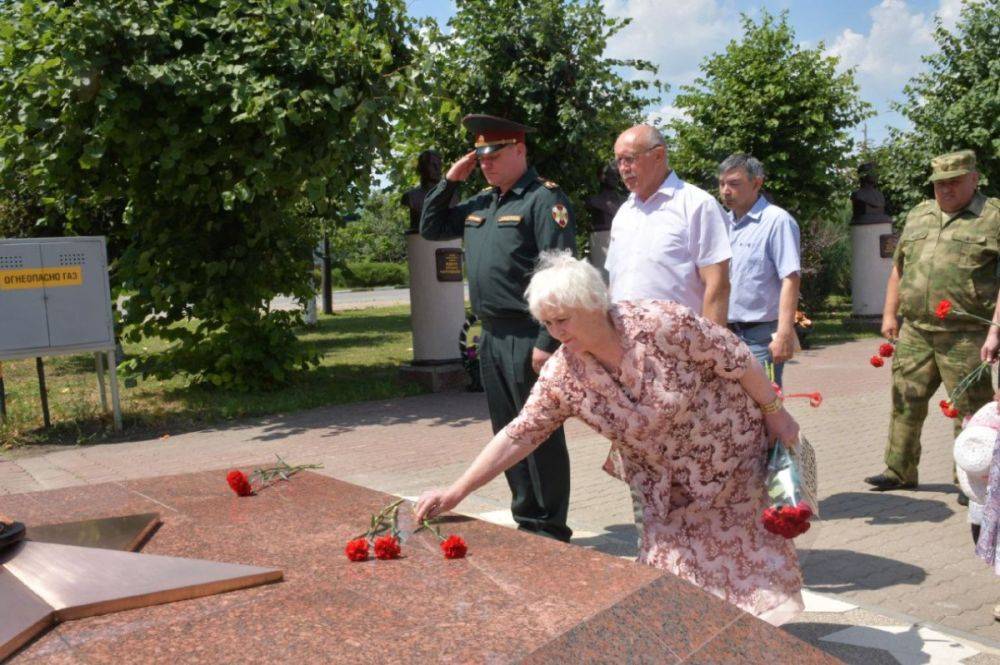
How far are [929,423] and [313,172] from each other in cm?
595

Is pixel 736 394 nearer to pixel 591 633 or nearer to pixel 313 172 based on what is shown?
pixel 591 633

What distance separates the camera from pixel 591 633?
225cm

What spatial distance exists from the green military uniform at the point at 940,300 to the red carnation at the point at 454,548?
145 inches

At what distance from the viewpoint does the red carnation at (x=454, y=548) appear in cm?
280

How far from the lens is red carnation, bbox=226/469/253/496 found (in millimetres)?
3582

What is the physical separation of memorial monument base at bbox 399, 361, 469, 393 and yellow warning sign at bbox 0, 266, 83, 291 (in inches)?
156

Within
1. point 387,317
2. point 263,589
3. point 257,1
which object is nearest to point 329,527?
point 263,589

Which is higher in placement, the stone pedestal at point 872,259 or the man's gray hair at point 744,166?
the man's gray hair at point 744,166

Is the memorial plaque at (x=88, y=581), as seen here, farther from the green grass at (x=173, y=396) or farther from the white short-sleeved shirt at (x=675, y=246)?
the green grass at (x=173, y=396)

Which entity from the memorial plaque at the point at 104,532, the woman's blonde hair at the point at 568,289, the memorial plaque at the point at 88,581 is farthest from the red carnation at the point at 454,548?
the memorial plaque at the point at 104,532

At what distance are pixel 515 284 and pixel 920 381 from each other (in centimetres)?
285

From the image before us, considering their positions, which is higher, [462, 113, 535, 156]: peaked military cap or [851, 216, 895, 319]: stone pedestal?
[462, 113, 535, 156]: peaked military cap

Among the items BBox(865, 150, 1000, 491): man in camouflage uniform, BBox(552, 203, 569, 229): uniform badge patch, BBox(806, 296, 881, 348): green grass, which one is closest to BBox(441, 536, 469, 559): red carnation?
BBox(552, 203, 569, 229): uniform badge patch

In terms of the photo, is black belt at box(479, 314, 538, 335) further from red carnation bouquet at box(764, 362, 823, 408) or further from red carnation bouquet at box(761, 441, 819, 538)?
red carnation bouquet at box(761, 441, 819, 538)
